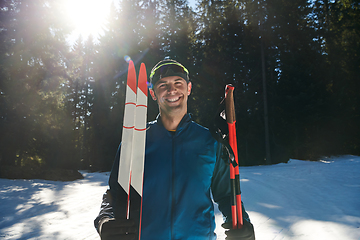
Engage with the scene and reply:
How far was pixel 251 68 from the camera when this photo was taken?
20750 mm

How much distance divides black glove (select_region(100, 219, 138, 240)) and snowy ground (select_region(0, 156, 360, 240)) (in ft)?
9.84

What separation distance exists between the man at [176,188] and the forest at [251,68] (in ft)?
52.4

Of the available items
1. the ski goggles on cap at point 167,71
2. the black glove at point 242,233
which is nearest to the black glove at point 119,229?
the black glove at point 242,233

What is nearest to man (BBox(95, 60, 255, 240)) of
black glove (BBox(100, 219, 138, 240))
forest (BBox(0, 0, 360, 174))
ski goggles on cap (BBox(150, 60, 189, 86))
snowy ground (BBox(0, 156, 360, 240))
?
black glove (BBox(100, 219, 138, 240))

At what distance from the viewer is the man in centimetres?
153

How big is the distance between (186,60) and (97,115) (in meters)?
9.76

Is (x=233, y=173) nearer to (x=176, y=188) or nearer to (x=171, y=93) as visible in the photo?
(x=176, y=188)

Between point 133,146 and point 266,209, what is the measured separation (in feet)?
15.6

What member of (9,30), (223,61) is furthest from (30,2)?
(223,61)

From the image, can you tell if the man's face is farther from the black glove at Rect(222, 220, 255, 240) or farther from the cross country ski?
the black glove at Rect(222, 220, 255, 240)

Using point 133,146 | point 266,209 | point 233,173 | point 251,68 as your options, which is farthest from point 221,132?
point 251,68

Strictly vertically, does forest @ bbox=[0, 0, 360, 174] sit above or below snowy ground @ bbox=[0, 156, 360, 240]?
above

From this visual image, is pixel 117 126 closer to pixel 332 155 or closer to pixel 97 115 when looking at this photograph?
pixel 97 115

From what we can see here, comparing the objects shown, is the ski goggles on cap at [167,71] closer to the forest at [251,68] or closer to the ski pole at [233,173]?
the ski pole at [233,173]
